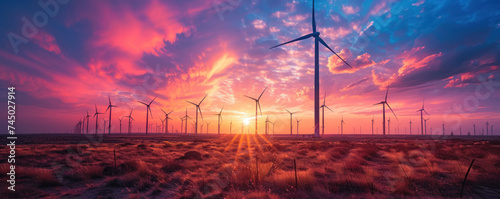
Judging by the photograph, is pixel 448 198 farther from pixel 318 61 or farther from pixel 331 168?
pixel 318 61

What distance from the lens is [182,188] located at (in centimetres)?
1215

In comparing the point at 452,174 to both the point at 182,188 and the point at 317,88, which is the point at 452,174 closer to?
the point at 182,188

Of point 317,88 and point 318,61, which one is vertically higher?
point 318,61

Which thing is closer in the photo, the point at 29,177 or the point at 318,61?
the point at 29,177

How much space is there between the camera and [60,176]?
1480cm

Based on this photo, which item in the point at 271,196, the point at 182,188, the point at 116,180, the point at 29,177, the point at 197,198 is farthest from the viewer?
the point at 29,177

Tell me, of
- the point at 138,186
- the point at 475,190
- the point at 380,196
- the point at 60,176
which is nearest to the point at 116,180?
the point at 138,186

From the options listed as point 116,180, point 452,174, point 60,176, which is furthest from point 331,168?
point 60,176

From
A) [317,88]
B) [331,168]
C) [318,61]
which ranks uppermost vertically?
[318,61]

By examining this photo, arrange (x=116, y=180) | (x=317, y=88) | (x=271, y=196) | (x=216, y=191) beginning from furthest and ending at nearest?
(x=317, y=88) < (x=116, y=180) < (x=216, y=191) < (x=271, y=196)

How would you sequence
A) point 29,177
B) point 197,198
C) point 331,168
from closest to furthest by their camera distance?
point 197,198
point 29,177
point 331,168

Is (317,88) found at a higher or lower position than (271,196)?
higher

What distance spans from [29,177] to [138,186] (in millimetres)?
7741

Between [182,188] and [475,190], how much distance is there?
14.2m
